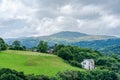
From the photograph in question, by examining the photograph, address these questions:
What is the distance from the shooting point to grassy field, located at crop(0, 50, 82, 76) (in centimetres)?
10912

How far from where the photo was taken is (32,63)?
121 m

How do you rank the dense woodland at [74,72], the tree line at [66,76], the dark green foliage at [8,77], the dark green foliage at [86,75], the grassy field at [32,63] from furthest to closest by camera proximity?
1. the grassy field at [32,63]
2. the dark green foliage at [86,75]
3. the dense woodland at [74,72]
4. the tree line at [66,76]
5. the dark green foliage at [8,77]

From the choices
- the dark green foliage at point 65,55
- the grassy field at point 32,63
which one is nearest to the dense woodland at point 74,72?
the dark green foliage at point 65,55

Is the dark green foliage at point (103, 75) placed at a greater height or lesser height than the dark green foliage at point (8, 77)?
lesser

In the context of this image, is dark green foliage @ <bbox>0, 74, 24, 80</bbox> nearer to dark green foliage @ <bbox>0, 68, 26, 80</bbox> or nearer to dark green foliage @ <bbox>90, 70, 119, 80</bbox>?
dark green foliage @ <bbox>0, 68, 26, 80</bbox>

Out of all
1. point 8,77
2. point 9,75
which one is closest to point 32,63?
point 9,75

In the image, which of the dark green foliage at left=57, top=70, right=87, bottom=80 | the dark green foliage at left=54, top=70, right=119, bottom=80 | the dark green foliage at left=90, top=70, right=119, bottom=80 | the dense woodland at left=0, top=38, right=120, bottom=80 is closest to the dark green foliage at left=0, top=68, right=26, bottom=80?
the dense woodland at left=0, top=38, right=120, bottom=80

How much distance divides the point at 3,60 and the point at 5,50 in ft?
71.6

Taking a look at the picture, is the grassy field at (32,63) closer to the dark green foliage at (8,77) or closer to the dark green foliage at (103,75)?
the dark green foliage at (103,75)

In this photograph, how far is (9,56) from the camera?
425 feet

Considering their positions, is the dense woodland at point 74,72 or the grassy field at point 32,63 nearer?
the dense woodland at point 74,72

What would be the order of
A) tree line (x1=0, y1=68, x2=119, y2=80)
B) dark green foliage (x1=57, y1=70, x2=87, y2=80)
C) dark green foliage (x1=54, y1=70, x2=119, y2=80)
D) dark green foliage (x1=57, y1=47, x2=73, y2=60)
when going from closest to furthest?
tree line (x1=0, y1=68, x2=119, y2=80) < dark green foliage (x1=57, y1=70, x2=87, y2=80) < dark green foliage (x1=54, y1=70, x2=119, y2=80) < dark green foliage (x1=57, y1=47, x2=73, y2=60)

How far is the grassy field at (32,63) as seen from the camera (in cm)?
10912

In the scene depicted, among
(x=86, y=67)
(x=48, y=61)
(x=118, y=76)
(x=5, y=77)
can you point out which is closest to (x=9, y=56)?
(x=48, y=61)
